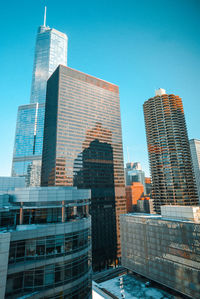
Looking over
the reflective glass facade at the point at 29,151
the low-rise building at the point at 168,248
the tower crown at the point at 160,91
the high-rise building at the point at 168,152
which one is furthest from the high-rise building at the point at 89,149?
the tower crown at the point at 160,91

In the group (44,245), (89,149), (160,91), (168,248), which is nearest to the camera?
(44,245)

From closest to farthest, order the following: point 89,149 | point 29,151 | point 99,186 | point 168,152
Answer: point 99,186 < point 89,149 < point 168,152 < point 29,151

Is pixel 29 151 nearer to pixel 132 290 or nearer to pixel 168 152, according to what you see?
pixel 168 152

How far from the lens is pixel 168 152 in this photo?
495ft

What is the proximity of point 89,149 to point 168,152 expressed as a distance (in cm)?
7174

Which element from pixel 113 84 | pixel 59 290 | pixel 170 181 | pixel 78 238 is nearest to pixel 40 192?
pixel 78 238

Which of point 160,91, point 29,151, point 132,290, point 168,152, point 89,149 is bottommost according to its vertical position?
point 132,290

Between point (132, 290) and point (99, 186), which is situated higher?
point (99, 186)

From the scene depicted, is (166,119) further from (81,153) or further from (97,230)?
(97,230)

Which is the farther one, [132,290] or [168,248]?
[132,290]

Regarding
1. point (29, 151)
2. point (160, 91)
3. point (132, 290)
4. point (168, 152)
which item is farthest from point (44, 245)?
point (160, 91)

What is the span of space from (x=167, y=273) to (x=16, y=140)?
7480 inches

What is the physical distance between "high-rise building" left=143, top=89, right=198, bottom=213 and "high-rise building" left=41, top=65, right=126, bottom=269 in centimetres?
3119

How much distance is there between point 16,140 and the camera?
195 metres
